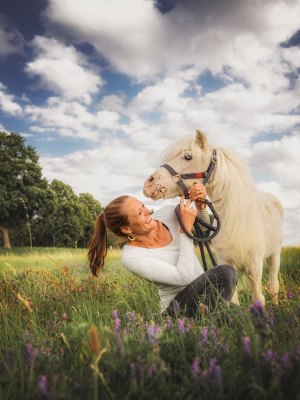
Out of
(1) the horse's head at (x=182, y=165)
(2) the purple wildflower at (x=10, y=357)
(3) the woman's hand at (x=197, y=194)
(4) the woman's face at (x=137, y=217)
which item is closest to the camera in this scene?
(2) the purple wildflower at (x=10, y=357)

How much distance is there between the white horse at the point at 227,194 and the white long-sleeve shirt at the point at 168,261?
0.52 m

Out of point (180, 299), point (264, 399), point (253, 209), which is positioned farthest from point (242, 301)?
point (264, 399)

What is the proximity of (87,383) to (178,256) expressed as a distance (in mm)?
1647

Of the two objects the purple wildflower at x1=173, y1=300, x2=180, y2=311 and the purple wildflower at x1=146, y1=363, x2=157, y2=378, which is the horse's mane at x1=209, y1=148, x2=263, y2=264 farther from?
the purple wildflower at x1=146, y1=363, x2=157, y2=378

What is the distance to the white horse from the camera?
392 cm

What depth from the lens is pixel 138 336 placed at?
2.37 metres

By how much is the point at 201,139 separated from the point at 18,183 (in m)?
28.4

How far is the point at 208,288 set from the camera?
3109 mm

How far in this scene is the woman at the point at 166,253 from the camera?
9.89 ft

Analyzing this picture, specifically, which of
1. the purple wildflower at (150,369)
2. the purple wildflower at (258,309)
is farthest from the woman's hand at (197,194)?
the purple wildflower at (150,369)

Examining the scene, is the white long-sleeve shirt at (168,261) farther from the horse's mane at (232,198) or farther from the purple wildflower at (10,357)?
the purple wildflower at (10,357)

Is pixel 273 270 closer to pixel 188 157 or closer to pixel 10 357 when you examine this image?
pixel 188 157

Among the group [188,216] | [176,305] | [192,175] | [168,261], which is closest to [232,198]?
[192,175]

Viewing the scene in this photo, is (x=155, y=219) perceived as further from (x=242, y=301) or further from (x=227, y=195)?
(x=242, y=301)
